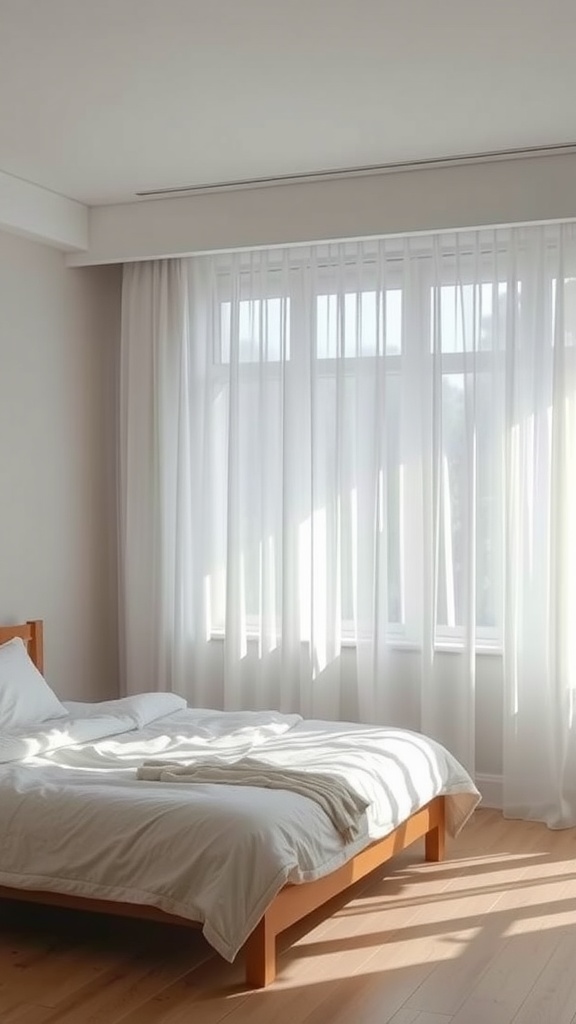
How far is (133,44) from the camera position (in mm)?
4008

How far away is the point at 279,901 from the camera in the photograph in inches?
144

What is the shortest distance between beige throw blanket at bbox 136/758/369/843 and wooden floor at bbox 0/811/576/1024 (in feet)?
1.33

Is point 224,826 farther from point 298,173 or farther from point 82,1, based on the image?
point 298,173

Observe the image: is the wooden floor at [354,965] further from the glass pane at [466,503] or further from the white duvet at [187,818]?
the glass pane at [466,503]

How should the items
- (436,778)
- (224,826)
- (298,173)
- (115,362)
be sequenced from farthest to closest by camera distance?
(115,362) < (298,173) < (436,778) < (224,826)

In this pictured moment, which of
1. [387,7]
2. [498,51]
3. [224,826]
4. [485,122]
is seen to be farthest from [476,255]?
[224,826]

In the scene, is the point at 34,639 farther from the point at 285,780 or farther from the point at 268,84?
the point at 268,84

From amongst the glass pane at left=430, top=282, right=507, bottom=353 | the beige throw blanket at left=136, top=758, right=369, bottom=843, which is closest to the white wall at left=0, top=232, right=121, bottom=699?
the glass pane at left=430, top=282, right=507, bottom=353

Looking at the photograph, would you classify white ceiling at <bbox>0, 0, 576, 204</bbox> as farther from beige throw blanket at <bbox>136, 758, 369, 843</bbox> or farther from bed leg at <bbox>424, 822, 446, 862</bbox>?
bed leg at <bbox>424, 822, 446, 862</bbox>

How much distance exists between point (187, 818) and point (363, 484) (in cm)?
260

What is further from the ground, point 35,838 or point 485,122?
point 485,122

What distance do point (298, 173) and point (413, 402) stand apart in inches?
46.2

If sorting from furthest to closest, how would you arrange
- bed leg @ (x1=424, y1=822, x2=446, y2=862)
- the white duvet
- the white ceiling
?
1. bed leg @ (x1=424, y1=822, x2=446, y2=862)
2. the white ceiling
3. the white duvet

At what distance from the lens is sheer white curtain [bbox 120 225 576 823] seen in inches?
223
